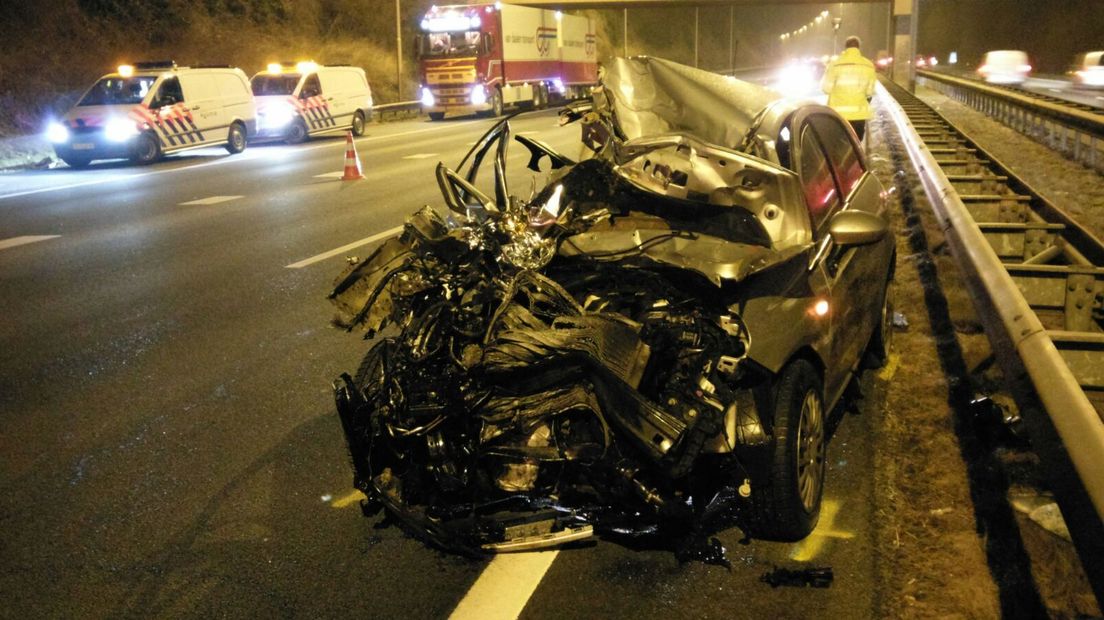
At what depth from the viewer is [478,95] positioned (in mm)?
34125

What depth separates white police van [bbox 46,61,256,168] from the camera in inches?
786

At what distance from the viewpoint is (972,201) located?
8891mm

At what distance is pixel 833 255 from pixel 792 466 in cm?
122

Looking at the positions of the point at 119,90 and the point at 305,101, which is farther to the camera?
the point at 305,101

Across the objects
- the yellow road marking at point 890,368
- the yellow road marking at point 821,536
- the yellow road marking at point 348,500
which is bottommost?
the yellow road marking at point 348,500

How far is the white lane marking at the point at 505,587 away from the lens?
336cm

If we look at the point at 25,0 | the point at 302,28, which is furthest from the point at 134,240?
the point at 302,28

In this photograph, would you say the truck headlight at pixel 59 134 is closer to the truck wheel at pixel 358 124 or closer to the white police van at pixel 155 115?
the white police van at pixel 155 115

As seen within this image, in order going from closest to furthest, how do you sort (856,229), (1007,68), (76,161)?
(856,229)
(76,161)
(1007,68)

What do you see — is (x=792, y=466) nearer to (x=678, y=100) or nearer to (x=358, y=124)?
(x=678, y=100)

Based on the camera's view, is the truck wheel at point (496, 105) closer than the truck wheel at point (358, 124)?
No

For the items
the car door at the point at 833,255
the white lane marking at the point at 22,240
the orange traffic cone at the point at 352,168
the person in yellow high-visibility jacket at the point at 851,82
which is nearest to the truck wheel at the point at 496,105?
the orange traffic cone at the point at 352,168

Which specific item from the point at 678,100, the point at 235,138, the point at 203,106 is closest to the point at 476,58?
the point at 235,138

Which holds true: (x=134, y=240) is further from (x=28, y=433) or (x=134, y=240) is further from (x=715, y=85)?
(x=715, y=85)
